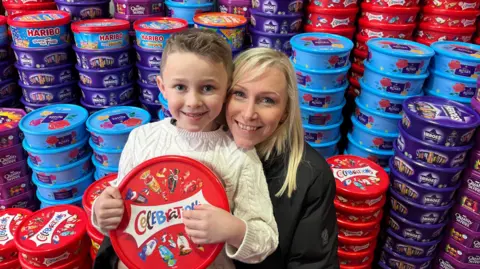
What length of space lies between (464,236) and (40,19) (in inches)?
101

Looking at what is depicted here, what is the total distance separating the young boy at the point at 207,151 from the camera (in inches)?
41.3

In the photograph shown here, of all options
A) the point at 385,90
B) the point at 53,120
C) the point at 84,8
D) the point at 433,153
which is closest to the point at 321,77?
the point at 385,90

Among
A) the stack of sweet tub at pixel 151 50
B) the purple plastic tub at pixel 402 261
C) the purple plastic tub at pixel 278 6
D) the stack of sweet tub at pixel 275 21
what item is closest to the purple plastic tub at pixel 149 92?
the stack of sweet tub at pixel 151 50

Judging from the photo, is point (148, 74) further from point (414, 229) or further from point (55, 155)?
point (414, 229)

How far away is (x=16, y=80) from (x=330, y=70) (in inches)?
78.8

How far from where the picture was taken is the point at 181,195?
115 cm

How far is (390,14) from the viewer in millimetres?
2346

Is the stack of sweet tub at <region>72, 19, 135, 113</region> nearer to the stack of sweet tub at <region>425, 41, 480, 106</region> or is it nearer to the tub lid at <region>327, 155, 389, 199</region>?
the tub lid at <region>327, 155, 389, 199</region>

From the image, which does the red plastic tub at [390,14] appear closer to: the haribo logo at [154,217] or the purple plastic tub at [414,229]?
the purple plastic tub at [414,229]

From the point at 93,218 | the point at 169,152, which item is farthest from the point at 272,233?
the point at 93,218

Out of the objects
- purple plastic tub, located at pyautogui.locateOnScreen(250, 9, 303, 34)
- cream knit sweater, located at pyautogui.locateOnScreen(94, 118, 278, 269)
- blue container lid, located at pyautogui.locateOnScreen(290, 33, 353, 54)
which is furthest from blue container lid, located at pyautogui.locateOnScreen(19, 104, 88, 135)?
blue container lid, located at pyautogui.locateOnScreen(290, 33, 353, 54)

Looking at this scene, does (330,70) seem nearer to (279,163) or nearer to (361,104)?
(361,104)

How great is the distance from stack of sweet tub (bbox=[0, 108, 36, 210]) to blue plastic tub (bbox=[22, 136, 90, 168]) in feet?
0.33

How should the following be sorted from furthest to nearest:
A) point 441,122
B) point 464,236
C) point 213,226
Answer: point 464,236
point 441,122
point 213,226
